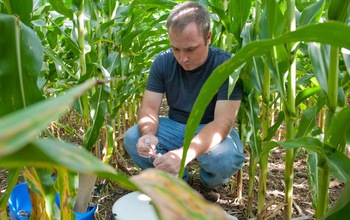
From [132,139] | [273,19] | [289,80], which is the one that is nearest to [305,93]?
[289,80]

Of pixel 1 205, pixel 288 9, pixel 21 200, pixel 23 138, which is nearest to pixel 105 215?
pixel 21 200

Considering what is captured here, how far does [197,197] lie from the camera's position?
250 mm

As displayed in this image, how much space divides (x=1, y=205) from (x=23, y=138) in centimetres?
66

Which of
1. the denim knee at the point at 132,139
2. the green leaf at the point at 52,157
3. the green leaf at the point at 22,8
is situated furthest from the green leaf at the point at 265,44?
the denim knee at the point at 132,139

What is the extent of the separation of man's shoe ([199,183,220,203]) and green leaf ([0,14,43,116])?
1211mm

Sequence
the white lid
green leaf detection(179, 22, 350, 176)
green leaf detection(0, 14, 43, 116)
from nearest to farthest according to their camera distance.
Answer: green leaf detection(179, 22, 350, 176), green leaf detection(0, 14, 43, 116), the white lid

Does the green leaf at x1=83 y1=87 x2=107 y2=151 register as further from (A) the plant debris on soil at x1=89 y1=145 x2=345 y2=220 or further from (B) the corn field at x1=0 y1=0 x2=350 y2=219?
(A) the plant debris on soil at x1=89 y1=145 x2=345 y2=220

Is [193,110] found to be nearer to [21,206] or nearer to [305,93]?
[305,93]

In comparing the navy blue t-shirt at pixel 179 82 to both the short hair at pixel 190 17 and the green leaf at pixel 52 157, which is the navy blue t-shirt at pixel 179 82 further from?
the green leaf at pixel 52 157

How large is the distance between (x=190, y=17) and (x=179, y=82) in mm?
378

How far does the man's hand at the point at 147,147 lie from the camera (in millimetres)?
1392

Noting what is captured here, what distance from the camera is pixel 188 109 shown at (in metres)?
1.75

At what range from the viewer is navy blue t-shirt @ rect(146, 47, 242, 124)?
66.1 inches

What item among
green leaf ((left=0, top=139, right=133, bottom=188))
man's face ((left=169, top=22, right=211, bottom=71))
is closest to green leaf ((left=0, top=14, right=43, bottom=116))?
green leaf ((left=0, top=139, right=133, bottom=188))
